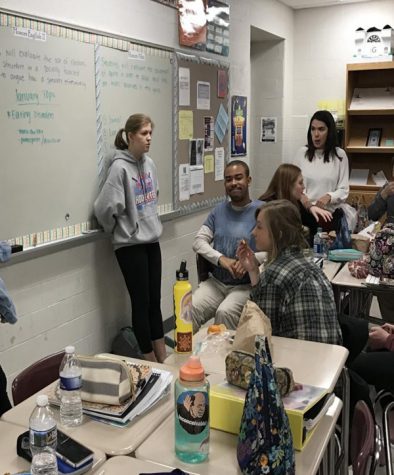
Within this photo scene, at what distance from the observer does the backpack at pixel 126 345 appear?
3.57 m

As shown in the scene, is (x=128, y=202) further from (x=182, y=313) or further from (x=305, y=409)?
(x=305, y=409)

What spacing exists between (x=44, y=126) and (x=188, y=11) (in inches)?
75.3

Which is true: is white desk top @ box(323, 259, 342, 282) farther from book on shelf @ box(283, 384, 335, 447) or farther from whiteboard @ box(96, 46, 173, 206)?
book on shelf @ box(283, 384, 335, 447)

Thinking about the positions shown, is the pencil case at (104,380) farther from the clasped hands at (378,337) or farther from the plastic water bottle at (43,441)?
the clasped hands at (378,337)

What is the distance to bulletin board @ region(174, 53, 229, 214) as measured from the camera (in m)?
4.22

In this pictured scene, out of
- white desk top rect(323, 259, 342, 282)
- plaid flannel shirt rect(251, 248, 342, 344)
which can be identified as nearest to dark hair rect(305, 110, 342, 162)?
white desk top rect(323, 259, 342, 282)

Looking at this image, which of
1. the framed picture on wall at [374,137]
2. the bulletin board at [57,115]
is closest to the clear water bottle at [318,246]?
the bulletin board at [57,115]

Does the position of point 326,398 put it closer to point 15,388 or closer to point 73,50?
point 15,388

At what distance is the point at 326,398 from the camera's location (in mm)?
1588

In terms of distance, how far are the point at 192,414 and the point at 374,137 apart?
556 cm

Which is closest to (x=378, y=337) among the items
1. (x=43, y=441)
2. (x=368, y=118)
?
(x=43, y=441)

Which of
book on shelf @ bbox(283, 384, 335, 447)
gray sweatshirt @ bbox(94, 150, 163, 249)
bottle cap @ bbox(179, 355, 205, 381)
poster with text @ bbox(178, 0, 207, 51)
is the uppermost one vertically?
poster with text @ bbox(178, 0, 207, 51)

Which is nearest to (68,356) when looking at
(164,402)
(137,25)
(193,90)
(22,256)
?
(164,402)

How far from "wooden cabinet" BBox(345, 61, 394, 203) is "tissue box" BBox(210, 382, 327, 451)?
5041 millimetres
